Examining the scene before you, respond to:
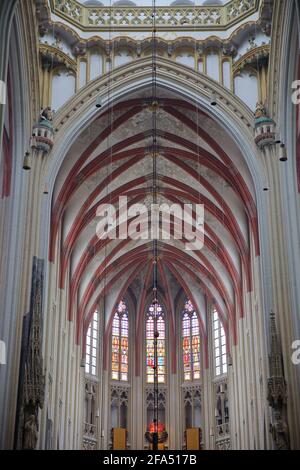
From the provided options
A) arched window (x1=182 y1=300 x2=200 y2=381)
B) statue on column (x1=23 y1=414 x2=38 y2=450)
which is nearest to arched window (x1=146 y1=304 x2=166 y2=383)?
arched window (x1=182 y1=300 x2=200 y2=381)

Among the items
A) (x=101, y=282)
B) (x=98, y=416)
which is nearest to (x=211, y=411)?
(x=98, y=416)

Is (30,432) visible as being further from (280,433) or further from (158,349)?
(158,349)

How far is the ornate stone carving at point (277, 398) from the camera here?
59.7ft

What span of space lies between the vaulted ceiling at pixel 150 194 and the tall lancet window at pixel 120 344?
2473mm

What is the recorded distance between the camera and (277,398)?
18.5 m

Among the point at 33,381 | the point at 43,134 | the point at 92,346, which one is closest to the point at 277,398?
the point at 33,381

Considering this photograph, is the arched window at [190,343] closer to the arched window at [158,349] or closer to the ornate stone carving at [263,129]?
the arched window at [158,349]

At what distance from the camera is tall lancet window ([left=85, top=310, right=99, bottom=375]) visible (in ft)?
119

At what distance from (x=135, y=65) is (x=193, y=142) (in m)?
4.07

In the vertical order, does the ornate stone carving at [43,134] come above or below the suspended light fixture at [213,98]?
below

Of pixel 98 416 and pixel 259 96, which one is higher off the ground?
pixel 259 96

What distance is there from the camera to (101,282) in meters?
35.8

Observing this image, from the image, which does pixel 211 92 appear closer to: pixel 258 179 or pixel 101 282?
pixel 258 179

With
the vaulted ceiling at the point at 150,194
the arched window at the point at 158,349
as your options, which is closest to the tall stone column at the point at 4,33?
the vaulted ceiling at the point at 150,194
